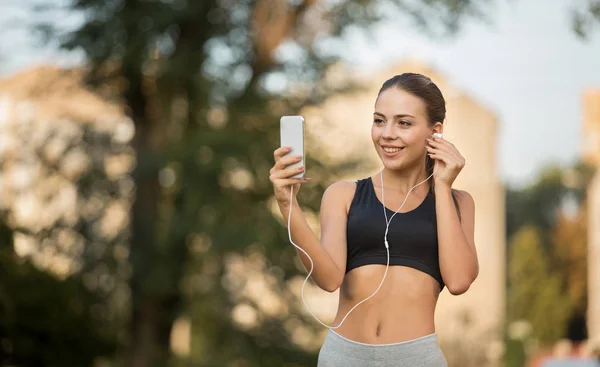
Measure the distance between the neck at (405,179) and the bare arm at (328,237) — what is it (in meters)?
0.11

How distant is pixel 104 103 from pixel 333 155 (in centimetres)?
361

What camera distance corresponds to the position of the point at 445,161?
2900 mm

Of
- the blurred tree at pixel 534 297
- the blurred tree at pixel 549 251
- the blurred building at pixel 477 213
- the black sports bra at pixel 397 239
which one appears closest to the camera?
the black sports bra at pixel 397 239

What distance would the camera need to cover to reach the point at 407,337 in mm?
2875

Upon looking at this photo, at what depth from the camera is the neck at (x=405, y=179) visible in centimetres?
305

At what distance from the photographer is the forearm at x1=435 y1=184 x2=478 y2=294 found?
2.86 meters

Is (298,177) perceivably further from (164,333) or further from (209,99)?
(164,333)

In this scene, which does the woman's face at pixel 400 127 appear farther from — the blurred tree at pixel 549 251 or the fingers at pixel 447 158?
the blurred tree at pixel 549 251

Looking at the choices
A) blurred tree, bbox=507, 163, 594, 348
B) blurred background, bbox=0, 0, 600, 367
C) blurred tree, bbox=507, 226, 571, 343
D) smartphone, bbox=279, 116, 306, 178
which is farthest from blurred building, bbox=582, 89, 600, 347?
smartphone, bbox=279, 116, 306, 178

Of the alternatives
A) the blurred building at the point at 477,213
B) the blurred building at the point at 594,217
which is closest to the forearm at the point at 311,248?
the blurred building at the point at 477,213

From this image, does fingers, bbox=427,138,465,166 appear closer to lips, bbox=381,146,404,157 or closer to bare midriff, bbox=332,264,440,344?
lips, bbox=381,146,404,157

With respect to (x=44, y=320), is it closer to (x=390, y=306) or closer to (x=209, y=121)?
(x=209, y=121)

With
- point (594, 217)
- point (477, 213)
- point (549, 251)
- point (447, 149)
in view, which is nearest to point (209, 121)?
point (447, 149)

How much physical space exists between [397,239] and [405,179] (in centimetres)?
24
